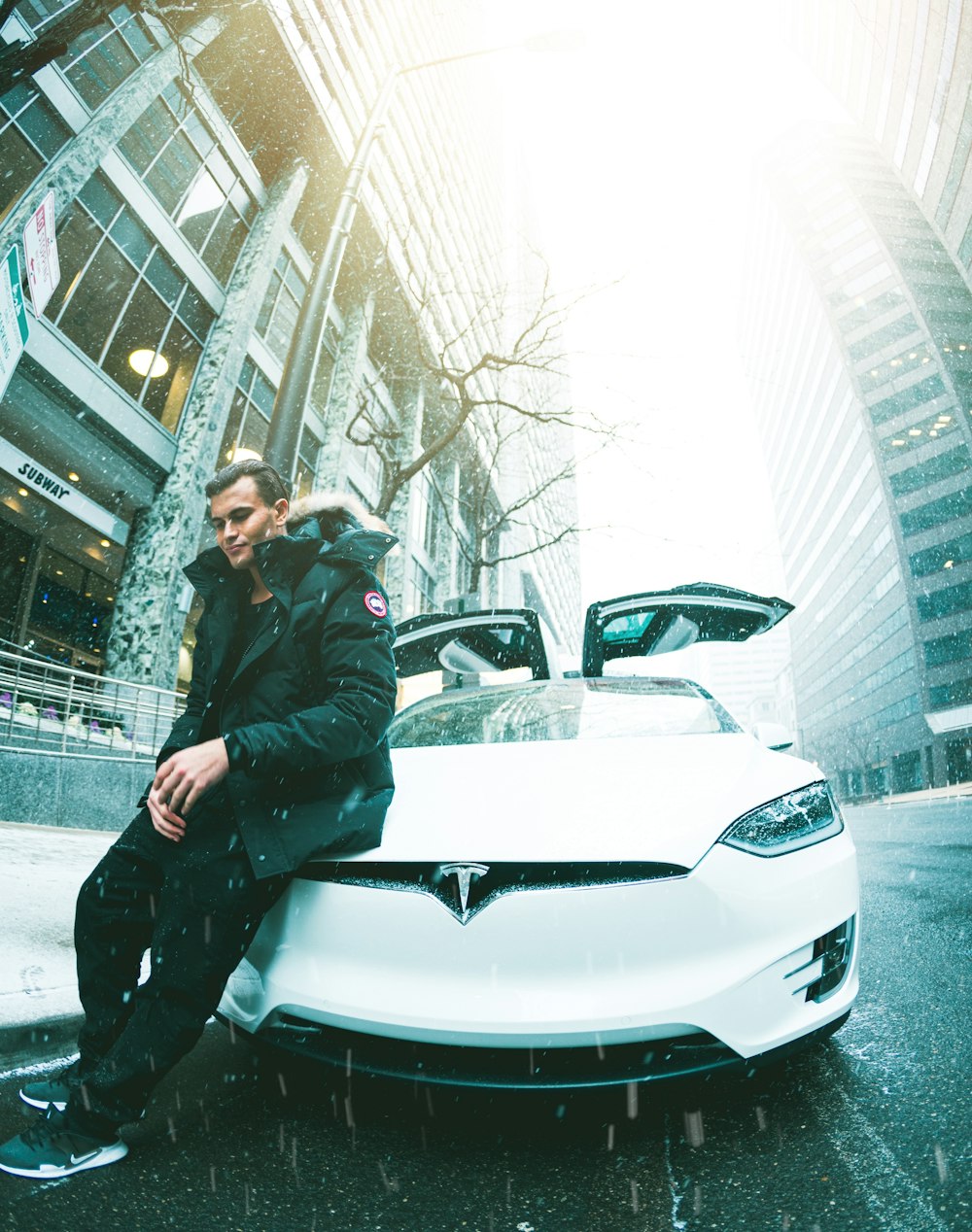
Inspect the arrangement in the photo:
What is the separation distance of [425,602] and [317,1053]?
22.5 m

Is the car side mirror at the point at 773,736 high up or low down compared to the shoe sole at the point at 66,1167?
up

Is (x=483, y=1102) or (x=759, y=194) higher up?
(x=759, y=194)

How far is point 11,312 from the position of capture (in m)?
3.74

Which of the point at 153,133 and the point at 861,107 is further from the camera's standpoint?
the point at 861,107

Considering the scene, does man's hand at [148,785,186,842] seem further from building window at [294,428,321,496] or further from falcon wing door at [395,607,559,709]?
building window at [294,428,321,496]

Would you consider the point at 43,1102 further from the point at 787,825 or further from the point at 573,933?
the point at 787,825

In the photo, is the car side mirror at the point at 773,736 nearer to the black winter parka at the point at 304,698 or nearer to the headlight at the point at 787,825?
the headlight at the point at 787,825

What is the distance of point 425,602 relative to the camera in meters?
24.1

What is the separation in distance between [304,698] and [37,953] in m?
2.02

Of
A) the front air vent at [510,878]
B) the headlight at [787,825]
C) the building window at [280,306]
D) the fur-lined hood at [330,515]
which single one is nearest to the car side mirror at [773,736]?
the headlight at [787,825]

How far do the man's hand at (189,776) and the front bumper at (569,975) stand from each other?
1.33ft

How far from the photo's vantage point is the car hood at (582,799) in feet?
5.79

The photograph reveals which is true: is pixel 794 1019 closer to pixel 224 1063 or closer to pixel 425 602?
pixel 224 1063

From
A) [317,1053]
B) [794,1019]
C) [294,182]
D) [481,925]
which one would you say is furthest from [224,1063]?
[294,182]
